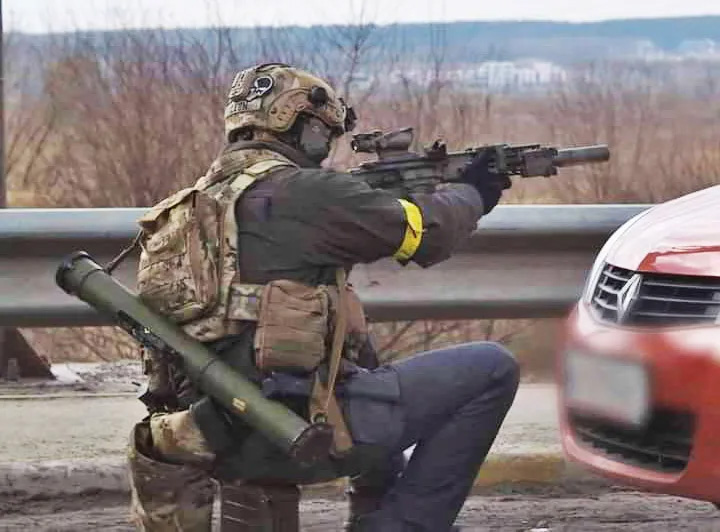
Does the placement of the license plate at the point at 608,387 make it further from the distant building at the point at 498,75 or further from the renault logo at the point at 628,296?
the distant building at the point at 498,75

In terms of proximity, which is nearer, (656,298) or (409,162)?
(409,162)

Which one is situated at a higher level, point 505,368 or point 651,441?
point 505,368

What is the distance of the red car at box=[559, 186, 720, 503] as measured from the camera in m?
3.79

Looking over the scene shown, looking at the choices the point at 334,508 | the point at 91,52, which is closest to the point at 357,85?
the point at 91,52

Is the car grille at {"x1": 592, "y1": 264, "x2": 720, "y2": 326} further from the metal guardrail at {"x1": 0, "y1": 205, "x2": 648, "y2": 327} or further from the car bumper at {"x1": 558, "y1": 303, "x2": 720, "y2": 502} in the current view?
the metal guardrail at {"x1": 0, "y1": 205, "x2": 648, "y2": 327}

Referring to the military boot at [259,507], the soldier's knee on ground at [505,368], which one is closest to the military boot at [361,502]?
the military boot at [259,507]

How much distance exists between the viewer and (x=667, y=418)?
12.7ft

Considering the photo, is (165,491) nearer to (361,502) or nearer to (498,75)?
(361,502)

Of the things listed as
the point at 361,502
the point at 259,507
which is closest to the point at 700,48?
the point at 361,502

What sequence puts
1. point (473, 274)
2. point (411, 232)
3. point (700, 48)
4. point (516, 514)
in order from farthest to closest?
point (700, 48) → point (473, 274) → point (516, 514) → point (411, 232)

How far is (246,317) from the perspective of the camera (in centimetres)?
357

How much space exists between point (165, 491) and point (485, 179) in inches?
44.0

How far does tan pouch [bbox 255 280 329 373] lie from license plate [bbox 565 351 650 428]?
874 mm

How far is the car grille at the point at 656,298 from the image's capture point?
382cm
